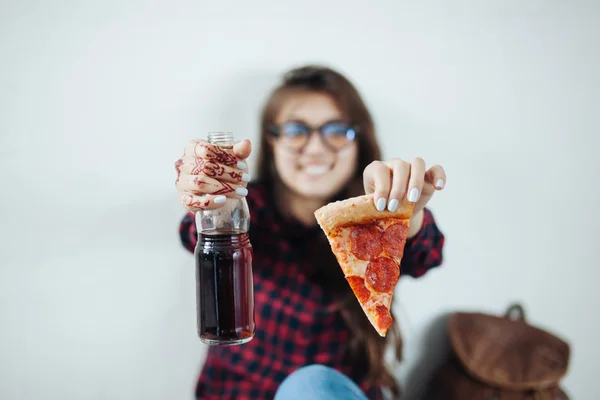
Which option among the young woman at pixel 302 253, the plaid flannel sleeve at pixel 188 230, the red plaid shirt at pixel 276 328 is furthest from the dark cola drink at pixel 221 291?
the red plaid shirt at pixel 276 328

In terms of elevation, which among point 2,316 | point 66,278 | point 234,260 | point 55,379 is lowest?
point 55,379

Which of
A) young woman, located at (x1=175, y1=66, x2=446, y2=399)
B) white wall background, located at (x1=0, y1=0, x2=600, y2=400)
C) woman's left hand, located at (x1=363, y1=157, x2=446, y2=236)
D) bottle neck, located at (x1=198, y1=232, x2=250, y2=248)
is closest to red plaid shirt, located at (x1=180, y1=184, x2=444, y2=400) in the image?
young woman, located at (x1=175, y1=66, x2=446, y2=399)

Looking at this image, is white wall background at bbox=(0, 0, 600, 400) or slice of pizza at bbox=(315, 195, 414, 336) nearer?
slice of pizza at bbox=(315, 195, 414, 336)

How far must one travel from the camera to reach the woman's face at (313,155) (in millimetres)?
1638

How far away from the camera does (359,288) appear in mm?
973

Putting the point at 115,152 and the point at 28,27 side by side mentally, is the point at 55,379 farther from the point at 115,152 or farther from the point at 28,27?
the point at 28,27

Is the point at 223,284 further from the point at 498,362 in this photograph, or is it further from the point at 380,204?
the point at 498,362

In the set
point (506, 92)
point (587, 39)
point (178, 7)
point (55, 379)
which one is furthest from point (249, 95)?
point (587, 39)

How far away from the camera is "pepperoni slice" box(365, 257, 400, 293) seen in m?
0.97

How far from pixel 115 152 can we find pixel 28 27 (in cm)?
48

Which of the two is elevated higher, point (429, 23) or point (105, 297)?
Answer: point (429, 23)

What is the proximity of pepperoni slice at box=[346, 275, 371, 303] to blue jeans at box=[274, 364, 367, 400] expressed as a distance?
35 cm

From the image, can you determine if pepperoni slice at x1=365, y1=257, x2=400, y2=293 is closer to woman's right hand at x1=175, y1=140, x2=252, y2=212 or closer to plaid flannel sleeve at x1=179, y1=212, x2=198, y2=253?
woman's right hand at x1=175, y1=140, x2=252, y2=212

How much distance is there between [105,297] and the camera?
179 cm
